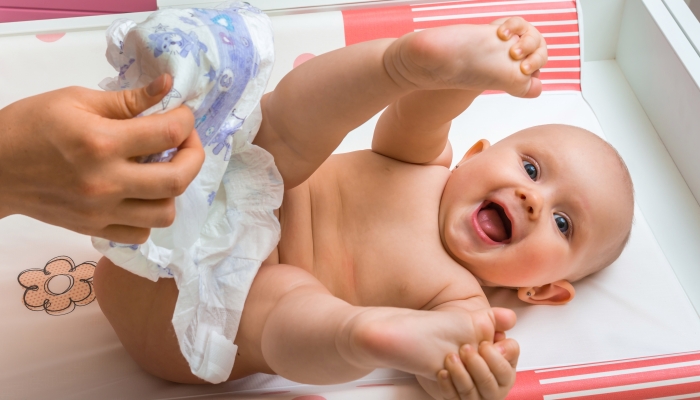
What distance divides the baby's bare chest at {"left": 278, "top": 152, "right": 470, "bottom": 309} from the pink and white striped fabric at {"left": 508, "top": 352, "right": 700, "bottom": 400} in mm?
208

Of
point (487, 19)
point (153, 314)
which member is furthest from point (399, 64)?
point (487, 19)

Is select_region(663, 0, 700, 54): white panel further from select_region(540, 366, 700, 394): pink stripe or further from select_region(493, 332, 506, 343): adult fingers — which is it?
select_region(493, 332, 506, 343): adult fingers

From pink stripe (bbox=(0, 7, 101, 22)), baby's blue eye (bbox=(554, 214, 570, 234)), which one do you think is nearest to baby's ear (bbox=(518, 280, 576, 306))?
baby's blue eye (bbox=(554, 214, 570, 234))

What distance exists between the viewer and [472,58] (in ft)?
2.69

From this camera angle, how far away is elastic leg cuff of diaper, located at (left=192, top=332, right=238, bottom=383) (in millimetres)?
891

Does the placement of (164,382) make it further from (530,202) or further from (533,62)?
(533,62)

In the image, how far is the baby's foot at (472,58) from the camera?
A: 808 millimetres

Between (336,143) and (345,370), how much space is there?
0.36 meters

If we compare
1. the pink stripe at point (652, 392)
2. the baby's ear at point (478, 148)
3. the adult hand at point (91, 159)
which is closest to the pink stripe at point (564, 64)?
the baby's ear at point (478, 148)

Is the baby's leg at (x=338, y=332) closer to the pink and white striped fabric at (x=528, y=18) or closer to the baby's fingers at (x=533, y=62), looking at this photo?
the baby's fingers at (x=533, y=62)

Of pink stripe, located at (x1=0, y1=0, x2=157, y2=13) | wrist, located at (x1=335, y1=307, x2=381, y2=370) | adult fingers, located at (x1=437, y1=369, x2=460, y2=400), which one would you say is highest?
pink stripe, located at (x1=0, y1=0, x2=157, y2=13)

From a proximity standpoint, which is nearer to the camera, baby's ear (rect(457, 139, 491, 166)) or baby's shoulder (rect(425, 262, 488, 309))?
baby's shoulder (rect(425, 262, 488, 309))

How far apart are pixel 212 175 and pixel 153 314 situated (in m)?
0.26

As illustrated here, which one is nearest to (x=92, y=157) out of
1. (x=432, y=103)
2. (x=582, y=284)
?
(x=432, y=103)
